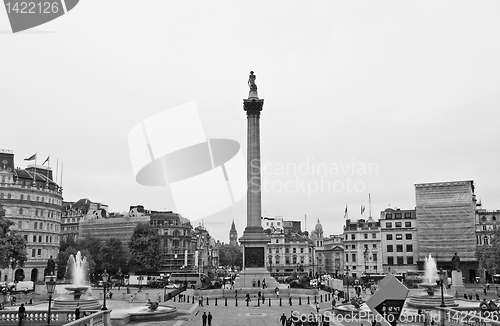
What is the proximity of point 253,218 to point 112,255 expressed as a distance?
156 ft

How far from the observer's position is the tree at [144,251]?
105 m

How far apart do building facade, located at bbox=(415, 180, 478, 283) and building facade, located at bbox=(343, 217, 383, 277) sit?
13105 mm

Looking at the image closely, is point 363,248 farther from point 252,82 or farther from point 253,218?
point 252,82

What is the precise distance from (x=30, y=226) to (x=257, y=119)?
4837cm

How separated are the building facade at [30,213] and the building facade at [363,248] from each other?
216 feet

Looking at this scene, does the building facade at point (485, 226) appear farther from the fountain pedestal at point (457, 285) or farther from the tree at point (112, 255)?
the tree at point (112, 255)

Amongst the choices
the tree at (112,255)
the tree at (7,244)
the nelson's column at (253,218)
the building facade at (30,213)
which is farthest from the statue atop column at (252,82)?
the tree at (112,255)

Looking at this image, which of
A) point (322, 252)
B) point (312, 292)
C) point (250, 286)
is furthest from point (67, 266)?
point (322, 252)

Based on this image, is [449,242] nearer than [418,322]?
No

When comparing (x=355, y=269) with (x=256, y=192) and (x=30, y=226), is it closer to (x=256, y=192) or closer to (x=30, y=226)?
(x=256, y=192)

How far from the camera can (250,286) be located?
73.1 meters

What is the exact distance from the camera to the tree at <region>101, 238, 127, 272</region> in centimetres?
11081

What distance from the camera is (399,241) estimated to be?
110438 millimetres

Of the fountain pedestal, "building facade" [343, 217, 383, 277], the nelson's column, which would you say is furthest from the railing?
"building facade" [343, 217, 383, 277]
